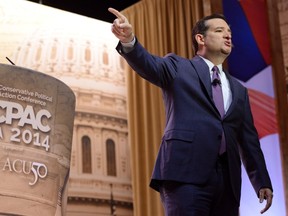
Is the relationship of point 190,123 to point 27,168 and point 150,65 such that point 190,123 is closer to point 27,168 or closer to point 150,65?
point 150,65

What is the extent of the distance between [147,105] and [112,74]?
429 mm

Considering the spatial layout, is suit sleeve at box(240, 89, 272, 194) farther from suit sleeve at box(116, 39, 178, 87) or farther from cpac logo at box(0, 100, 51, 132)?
cpac logo at box(0, 100, 51, 132)

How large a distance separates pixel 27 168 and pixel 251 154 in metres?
0.84

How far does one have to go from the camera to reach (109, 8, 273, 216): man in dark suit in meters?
1.86

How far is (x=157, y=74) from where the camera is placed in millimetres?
1937

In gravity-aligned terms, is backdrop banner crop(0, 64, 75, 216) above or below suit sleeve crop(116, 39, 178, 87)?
below

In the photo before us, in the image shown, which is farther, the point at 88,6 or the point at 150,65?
the point at 88,6

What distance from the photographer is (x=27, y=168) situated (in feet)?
5.80

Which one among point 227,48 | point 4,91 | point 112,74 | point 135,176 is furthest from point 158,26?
point 4,91

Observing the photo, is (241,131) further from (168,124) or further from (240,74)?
(240,74)

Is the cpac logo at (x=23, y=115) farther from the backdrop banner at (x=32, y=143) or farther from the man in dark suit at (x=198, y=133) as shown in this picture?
the man in dark suit at (x=198, y=133)

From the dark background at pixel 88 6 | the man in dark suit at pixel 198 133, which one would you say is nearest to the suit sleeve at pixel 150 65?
the man in dark suit at pixel 198 133

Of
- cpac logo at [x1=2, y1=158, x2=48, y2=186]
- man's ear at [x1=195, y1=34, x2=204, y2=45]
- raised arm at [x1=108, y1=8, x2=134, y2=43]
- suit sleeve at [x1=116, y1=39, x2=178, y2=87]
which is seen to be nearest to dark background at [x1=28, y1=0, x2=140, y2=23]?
man's ear at [x1=195, y1=34, x2=204, y2=45]

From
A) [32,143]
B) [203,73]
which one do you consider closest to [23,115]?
[32,143]
